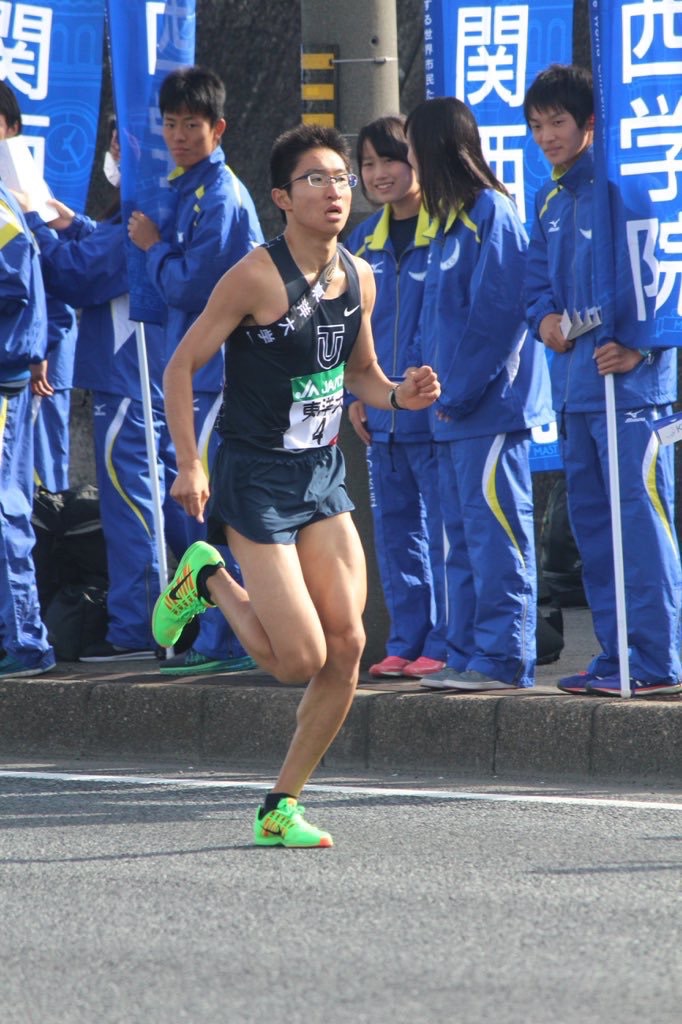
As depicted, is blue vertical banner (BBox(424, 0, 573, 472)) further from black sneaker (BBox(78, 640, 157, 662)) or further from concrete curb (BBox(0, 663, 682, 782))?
black sneaker (BBox(78, 640, 157, 662))

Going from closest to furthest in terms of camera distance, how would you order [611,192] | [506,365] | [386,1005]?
1. [386,1005]
2. [611,192]
3. [506,365]

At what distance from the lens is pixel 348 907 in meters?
4.64

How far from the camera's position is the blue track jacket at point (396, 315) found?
7531 mm

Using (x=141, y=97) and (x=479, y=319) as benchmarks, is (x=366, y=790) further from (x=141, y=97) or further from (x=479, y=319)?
(x=141, y=97)

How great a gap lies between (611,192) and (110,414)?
288cm

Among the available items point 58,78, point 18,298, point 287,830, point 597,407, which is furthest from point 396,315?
point 287,830

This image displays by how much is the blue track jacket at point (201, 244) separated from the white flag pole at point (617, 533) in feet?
5.78

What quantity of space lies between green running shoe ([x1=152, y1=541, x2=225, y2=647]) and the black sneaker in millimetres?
2409

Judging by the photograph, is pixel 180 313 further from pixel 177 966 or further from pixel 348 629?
pixel 177 966

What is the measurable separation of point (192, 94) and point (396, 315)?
1264mm

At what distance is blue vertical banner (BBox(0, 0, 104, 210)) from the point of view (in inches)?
359

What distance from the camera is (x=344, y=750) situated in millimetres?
6961

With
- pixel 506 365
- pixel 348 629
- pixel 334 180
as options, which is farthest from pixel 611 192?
pixel 348 629

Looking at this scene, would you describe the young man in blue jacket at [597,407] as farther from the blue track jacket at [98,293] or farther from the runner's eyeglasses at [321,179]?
the blue track jacket at [98,293]
